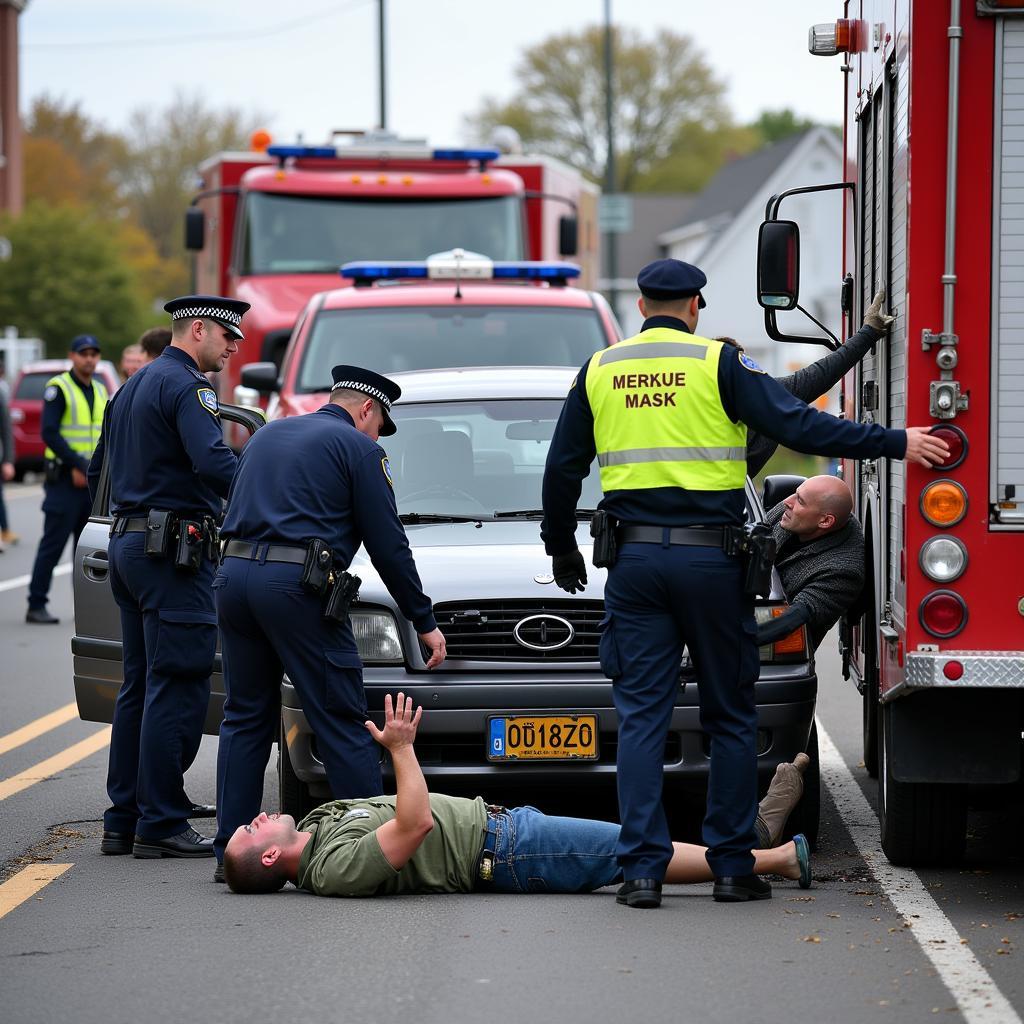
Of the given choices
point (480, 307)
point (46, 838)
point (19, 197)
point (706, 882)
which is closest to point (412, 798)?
point (706, 882)

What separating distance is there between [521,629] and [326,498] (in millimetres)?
893

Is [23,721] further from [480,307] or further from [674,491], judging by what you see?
[674,491]

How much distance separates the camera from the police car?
11352 millimetres

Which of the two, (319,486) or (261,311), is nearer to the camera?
(319,486)

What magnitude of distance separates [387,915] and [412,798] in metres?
0.43

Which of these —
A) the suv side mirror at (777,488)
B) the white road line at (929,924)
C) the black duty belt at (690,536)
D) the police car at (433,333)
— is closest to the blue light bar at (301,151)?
the police car at (433,333)

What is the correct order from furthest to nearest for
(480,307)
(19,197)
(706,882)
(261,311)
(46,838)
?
(19,197) < (261,311) < (480,307) < (46,838) < (706,882)

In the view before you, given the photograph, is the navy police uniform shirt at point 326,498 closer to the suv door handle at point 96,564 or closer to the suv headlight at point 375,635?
the suv headlight at point 375,635

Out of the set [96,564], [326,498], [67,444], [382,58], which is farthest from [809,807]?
[382,58]

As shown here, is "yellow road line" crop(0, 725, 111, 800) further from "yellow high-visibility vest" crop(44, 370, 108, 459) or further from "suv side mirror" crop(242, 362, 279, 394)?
"yellow high-visibility vest" crop(44, 370, 108, 459)

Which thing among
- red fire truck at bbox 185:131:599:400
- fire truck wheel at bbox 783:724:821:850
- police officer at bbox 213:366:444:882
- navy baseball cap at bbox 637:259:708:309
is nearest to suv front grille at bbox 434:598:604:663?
police officer at bbox 213:366:444:882

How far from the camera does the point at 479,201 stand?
16.5 metres

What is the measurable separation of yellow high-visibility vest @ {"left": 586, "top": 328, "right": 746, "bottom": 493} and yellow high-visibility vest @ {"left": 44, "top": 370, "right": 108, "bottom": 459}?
8.87m

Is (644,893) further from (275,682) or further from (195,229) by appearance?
(195,229)
